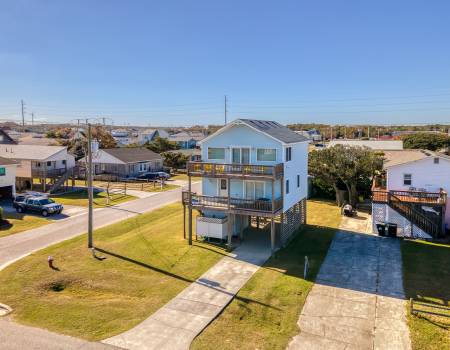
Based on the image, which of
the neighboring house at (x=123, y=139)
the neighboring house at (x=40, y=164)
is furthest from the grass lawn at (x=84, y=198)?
the neighboring house at (x=123, y=139)

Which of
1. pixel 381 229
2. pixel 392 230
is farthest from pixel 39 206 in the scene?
pixel 392 230

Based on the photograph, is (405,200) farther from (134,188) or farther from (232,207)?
(134,188)

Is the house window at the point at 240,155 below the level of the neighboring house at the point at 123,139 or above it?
below

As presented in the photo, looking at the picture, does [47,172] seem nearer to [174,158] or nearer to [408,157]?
[174,158]

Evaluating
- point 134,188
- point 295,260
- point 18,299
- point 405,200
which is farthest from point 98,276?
point 134,188

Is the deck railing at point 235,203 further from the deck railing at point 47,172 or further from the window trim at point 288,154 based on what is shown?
the deck railing at point 47,172

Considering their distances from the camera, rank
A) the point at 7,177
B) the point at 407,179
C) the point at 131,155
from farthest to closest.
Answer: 1. the point at 131,155
2. the point at 7,177
3. the point at 407,179

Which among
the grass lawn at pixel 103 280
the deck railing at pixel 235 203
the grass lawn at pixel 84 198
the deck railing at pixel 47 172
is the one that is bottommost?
the grass lawn at pixel 103 280

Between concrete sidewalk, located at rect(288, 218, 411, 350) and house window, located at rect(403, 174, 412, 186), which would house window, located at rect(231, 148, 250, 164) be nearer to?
concrete sidewalk, located at rect(288, 218, 411, 350)

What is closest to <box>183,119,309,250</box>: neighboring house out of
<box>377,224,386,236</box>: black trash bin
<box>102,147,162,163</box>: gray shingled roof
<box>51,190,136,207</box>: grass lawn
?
<box>377,224,386,236</box>: black trash bin

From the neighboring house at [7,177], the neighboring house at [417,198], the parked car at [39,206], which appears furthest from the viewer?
the neighboring house at [7,177]
